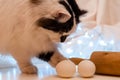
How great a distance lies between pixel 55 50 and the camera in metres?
1.24

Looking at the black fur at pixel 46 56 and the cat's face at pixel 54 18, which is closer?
the cat's face at pixel 54 18

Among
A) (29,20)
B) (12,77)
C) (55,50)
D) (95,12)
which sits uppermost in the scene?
(95,12)

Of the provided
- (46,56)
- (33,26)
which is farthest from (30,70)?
(33,26)

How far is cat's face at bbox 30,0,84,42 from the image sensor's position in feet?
3.46

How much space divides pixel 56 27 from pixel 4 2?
296mm

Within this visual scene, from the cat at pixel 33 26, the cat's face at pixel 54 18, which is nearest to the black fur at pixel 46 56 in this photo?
the cat at pixel 33 26

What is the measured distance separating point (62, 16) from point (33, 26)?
5.5 inches

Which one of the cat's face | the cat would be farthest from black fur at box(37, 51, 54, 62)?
the cat's face

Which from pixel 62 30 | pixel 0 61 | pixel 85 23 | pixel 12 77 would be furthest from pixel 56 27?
pixel 85 23

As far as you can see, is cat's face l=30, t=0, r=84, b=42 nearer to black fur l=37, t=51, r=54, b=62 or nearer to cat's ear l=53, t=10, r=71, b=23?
cat's ear l=53, t=10, r=71, b=23

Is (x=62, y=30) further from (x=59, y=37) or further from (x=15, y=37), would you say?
(x=15, y=37)

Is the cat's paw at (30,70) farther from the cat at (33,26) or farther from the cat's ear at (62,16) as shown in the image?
the cat's ear at (62,16)

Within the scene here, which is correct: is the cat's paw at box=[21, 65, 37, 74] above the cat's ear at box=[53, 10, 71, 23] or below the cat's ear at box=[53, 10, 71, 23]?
below

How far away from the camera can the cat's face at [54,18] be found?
3.46 ft
